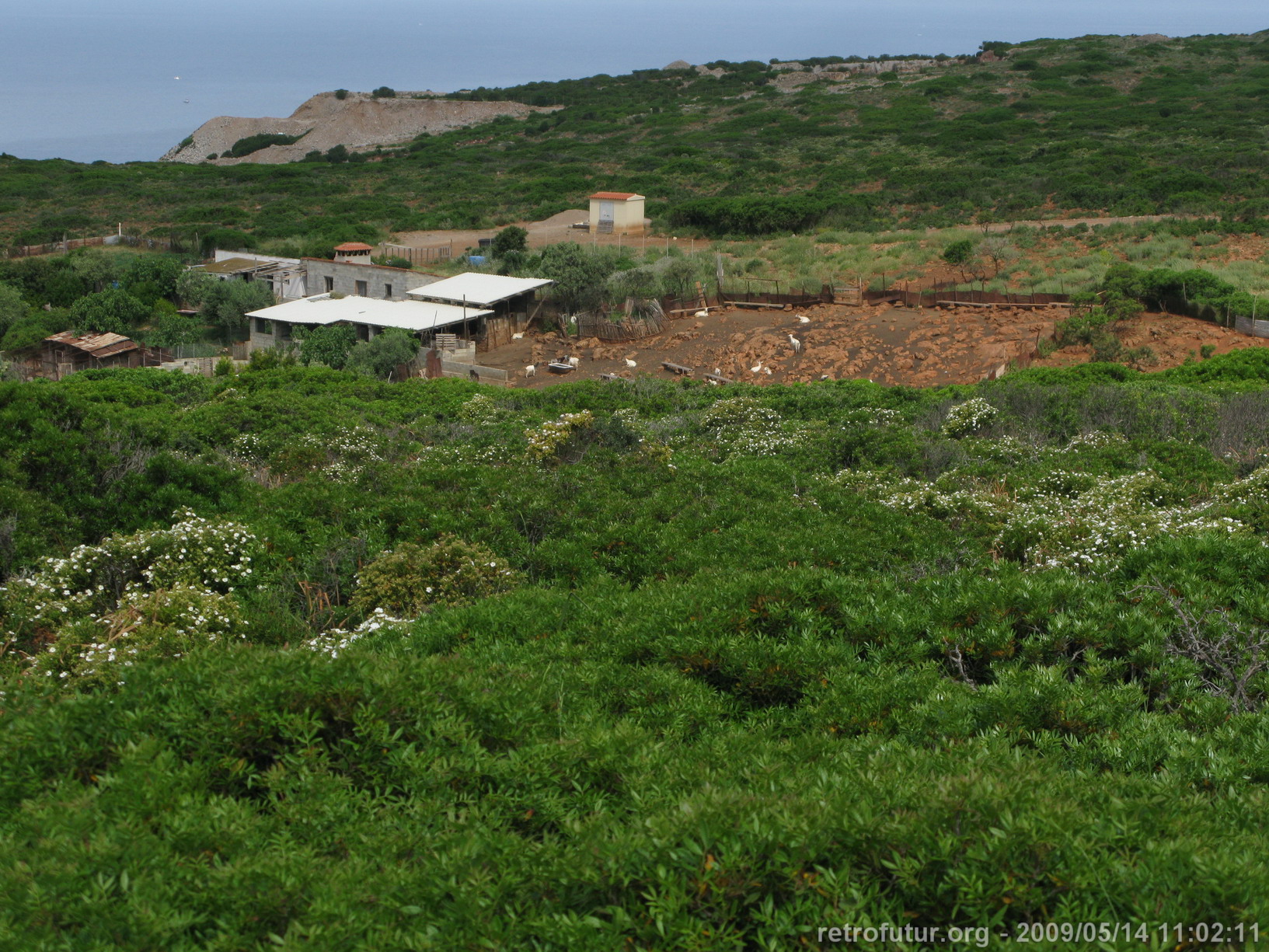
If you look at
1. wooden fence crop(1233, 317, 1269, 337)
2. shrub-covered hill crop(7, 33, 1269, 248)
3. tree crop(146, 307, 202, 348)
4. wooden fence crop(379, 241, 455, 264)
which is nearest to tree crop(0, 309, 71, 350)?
tree crop(146, 307, 202, 348)

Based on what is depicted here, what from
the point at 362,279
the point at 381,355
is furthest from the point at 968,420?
the point at 362,279

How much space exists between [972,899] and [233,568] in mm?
5979

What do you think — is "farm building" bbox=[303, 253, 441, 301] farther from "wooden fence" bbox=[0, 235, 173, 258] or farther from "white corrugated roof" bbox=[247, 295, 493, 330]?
"wooden fence" bbox=[0, 235, 173, 258]

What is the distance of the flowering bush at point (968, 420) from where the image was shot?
1453cm

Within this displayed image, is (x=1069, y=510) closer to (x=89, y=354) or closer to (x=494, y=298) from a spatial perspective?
(x=494, y=298)

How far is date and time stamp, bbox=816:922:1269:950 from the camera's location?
2779mm

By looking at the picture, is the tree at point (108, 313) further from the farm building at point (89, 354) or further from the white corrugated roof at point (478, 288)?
the white corrugated roof at point (478, 288)

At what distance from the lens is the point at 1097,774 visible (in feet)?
14.0

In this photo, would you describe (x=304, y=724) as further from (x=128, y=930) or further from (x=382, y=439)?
(x=382, y=439)

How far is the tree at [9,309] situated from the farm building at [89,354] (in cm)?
302

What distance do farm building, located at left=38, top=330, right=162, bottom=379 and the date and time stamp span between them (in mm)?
29886

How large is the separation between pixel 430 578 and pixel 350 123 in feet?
291

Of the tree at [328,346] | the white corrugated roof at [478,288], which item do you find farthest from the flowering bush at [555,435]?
the white corrugated roof at [478,288]

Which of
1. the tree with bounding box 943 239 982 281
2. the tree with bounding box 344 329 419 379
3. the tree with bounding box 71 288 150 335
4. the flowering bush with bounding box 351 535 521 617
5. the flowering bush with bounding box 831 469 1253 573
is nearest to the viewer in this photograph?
the flowering bush with bounding box 351 535 521 617
